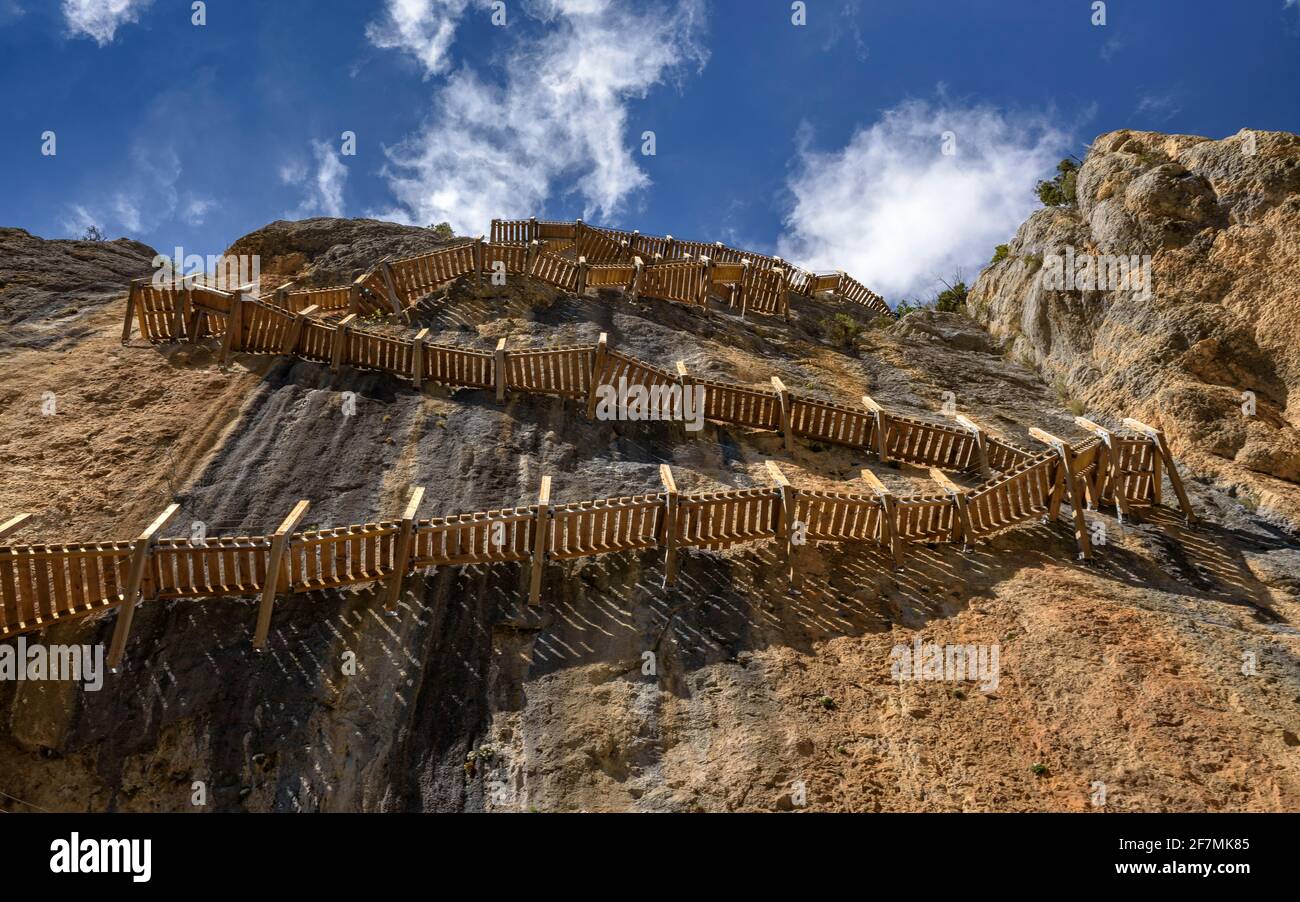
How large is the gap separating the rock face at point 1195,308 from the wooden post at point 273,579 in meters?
15.8

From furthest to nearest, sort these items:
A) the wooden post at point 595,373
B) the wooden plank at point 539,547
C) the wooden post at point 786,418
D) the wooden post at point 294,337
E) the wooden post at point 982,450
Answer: the wooden post at point 294,337
the wooden post at point 595,373
the wooden post at point 786,418
the wooden post at point 982,450
the wooden plank at point 539,547

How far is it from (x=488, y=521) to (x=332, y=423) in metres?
5.12

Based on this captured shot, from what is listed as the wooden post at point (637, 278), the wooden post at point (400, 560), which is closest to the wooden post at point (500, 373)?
the wooden post at point (400, 560)

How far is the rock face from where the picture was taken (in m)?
15.5

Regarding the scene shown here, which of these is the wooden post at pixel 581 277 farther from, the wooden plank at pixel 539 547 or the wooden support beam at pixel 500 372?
the wooden plank at pixel 539 547

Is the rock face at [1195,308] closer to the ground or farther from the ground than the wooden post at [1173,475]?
farther from the ground

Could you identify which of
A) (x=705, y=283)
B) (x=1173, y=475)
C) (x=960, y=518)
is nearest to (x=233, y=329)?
(x=705, y=283)

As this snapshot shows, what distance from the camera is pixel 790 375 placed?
1981 cm

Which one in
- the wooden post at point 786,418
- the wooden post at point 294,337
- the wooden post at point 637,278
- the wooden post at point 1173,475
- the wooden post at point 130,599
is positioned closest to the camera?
the wooden post at point 130,599

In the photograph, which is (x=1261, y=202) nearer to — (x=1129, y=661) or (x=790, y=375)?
(x=790, y=375)

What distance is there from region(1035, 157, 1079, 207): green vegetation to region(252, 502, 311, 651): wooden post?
23919 mm

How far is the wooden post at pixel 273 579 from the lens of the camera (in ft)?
33.5

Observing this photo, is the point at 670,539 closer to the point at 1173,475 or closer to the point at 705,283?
the point at 1173,475

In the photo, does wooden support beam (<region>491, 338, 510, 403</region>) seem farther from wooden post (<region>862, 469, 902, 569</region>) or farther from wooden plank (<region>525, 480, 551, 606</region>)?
wooden post (<region>862, 469, 902, 569</region>)
